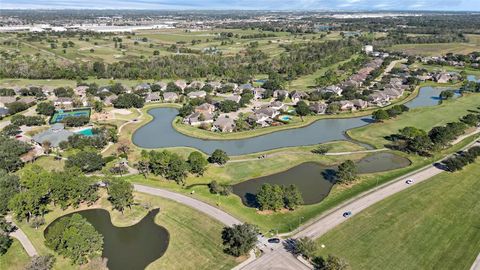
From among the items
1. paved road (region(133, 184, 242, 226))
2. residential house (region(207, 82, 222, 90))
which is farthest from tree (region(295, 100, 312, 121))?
paved road (region(133, 184, 242, 226))

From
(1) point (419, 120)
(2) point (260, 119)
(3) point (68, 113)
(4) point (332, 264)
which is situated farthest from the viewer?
(3) point (68, 113)

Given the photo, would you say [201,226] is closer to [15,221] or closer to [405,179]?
[15,221]

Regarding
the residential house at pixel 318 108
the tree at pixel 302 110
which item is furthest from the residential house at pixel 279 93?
the tree at pixel 302 110

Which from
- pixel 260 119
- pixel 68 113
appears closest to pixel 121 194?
pixel 260 119

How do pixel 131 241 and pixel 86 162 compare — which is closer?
pixel 131 241

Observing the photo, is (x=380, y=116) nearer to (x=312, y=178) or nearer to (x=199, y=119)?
(x=312, y=178)

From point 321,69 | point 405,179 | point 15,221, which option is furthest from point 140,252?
point 321,69

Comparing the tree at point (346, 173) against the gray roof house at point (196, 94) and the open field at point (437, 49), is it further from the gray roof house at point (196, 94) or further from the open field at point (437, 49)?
the open field at point (437, 49)
